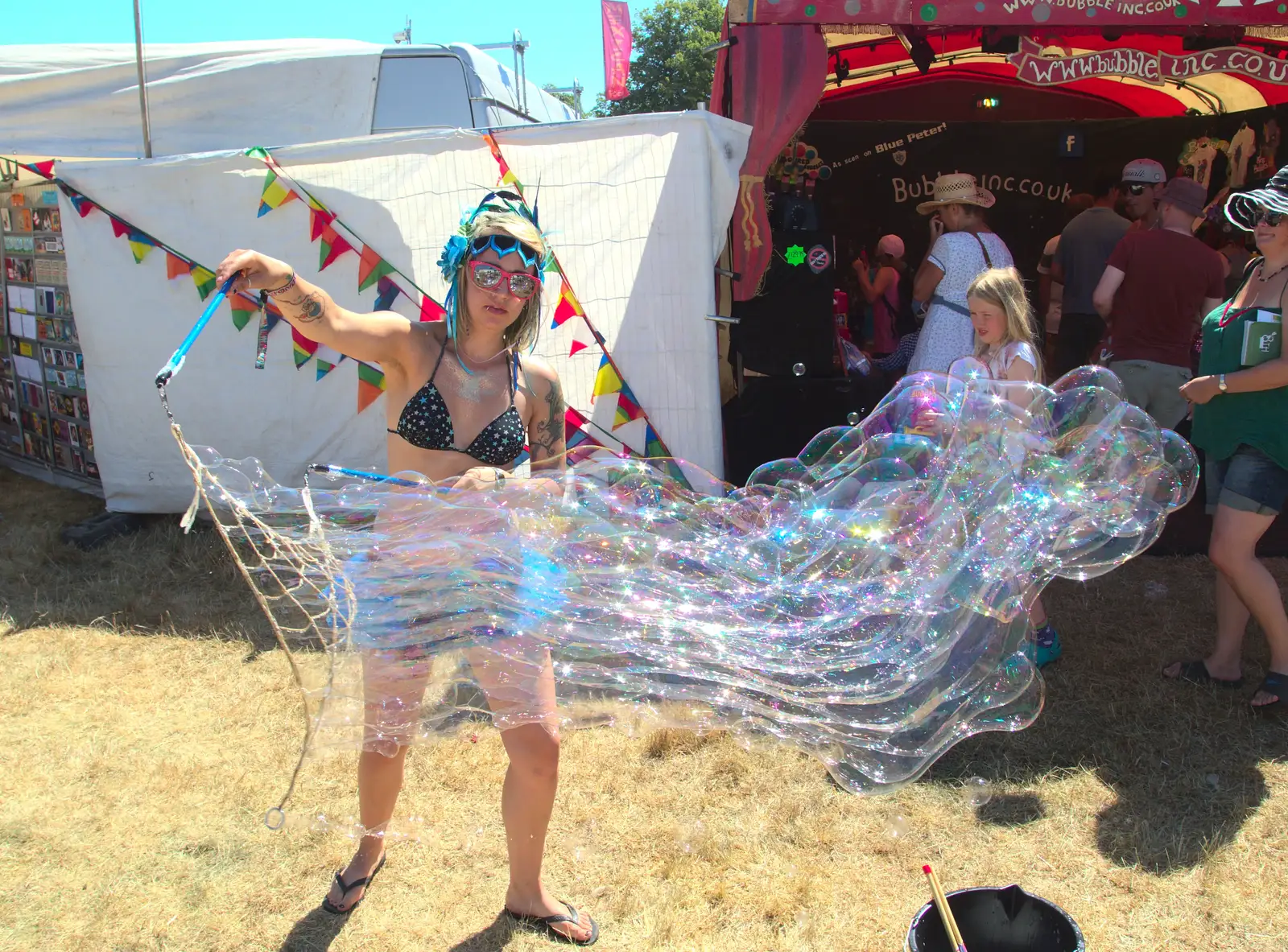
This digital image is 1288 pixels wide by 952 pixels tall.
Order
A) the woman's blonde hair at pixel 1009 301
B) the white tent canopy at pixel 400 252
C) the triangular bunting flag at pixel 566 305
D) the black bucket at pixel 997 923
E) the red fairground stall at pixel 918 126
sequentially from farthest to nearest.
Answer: the triangular bunting flag at pixel 566 305 → the white tent canopy at pixel 400 252 → the red fairground stall at pixel 918 126 → the woman's blonde hair at pixel 1009 301 → the black bucket at pixel 997 923

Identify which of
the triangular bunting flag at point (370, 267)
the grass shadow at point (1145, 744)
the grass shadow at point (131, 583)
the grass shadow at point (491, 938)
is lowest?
the grass shadow at point (131, 583)

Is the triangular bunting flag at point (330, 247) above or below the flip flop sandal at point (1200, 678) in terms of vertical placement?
above

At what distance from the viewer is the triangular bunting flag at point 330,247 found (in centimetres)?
494

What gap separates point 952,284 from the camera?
4164mm

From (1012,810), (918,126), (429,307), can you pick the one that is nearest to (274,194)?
(429,307)

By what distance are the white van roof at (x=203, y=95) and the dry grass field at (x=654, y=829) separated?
13.8 ft

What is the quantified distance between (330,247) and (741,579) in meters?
3.51

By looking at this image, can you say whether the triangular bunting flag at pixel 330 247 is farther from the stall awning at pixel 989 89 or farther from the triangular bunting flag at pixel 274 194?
the stall awning at pixel 989 89

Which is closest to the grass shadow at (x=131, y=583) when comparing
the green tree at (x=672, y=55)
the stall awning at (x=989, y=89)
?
the stall awning at (x=989, y=89)

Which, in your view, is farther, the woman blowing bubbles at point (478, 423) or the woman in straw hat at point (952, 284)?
the woman in straw hat at point (952, 284)

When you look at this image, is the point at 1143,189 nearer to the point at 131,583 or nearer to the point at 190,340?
the point at 190,340

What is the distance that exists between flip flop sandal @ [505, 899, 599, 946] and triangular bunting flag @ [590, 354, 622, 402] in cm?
287

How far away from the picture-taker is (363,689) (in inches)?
86.3

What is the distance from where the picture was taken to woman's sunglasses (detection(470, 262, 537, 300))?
2303mm
